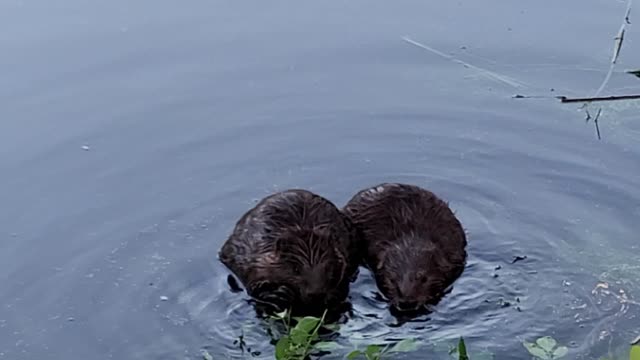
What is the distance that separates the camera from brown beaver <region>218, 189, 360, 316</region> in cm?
691

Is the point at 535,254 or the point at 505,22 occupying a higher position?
the point at 505,22

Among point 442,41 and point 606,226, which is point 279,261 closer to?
point 606,226

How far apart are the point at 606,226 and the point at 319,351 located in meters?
2.11

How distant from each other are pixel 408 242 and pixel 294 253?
68 centimetres

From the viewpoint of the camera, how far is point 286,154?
8.53 m

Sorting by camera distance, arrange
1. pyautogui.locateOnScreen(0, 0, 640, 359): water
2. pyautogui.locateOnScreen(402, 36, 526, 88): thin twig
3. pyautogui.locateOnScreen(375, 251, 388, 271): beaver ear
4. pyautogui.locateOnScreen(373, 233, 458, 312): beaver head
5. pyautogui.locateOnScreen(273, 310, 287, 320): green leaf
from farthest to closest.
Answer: pyautogui.locateOnScreen(402, 36, 526, 88): thin twig
pyautogui.locateOnScreen(375, 251, 388, 271): beaver ear
pyautogui.locateOnScreen(373, 233, 458, 312): beaver head
pyautogui.locateOnScreen(0, 0, 640, 359): water
pyautogui.locateOnScreen(273, 310, 287, 320): green leaf

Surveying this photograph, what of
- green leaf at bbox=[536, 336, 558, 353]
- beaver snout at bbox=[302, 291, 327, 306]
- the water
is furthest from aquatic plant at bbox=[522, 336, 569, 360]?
beaver snout at bbox=[302, 291, 327, 306]

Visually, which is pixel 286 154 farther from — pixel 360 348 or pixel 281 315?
pixel 281 315

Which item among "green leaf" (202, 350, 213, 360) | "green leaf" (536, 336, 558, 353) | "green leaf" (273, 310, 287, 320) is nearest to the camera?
"green leaf" (536, 336, 558, 353)

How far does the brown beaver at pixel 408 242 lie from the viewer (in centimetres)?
700

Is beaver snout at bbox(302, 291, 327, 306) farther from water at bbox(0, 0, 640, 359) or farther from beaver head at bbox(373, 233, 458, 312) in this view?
beaver head at bbox(373, 233, 458, 312)

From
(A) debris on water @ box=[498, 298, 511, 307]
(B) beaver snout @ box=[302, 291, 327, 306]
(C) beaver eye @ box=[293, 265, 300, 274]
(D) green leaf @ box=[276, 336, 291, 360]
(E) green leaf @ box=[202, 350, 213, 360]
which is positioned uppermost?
(D) green leaf @ box=[276, 336, 291, 360]

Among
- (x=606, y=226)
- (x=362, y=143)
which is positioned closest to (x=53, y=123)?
(x=362, y=143)

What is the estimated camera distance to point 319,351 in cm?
639
